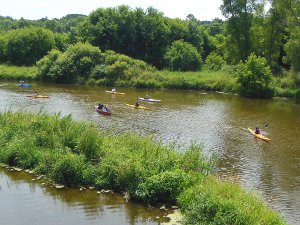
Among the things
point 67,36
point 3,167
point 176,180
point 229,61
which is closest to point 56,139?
point 3,167

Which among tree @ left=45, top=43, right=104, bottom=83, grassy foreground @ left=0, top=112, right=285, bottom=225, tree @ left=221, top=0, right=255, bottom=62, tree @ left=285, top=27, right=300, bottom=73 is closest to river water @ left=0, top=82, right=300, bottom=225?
grassy foreground @ left=0, top=112, right=285, bottom=225

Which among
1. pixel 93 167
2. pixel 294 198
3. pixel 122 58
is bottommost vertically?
pixel 294 198

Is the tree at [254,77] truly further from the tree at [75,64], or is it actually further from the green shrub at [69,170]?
the green shrub at [69,170]

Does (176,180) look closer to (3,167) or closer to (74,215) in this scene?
(74,215)

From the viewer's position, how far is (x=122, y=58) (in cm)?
7544

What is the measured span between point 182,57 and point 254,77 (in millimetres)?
21250

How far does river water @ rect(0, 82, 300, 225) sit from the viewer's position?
20.8m

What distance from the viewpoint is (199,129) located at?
129ft

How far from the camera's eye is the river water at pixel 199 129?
2078 cm

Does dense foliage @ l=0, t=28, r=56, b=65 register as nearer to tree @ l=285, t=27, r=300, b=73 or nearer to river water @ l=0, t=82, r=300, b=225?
river water @ l=0, t=82, r=300, b=225

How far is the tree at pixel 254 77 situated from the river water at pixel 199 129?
233cm

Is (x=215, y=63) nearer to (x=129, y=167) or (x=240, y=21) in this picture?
(x=240, y=21)

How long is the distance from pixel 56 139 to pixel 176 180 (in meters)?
8.74

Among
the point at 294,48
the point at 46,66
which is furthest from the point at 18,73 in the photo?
the point at 294,48
